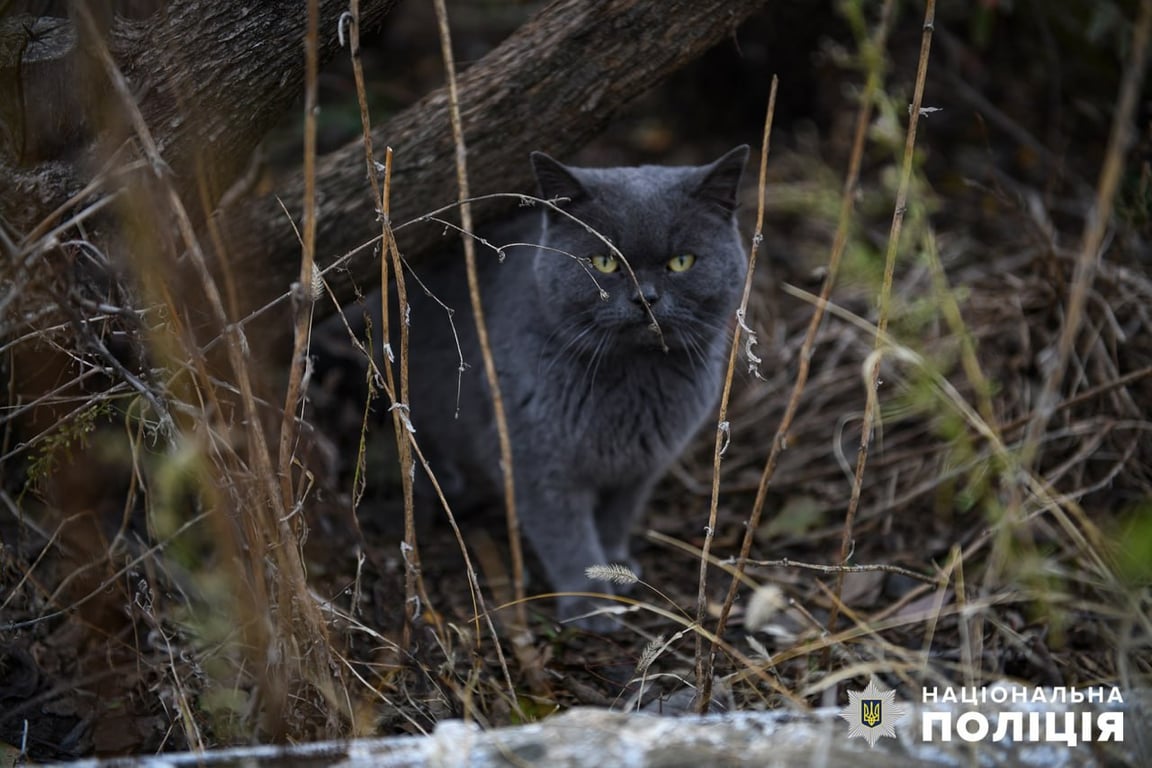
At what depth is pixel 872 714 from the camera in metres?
1.42

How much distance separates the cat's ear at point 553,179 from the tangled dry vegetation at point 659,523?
507 millimetres

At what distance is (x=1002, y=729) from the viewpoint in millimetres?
1351

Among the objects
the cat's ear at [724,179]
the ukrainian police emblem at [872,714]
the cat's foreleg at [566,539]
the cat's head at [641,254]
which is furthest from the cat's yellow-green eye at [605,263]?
the ukrainian police emblem at [872,714]

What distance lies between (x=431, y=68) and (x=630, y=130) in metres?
0.90

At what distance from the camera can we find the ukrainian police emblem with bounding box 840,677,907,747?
139 cm

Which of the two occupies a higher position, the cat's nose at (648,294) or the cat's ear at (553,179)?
the cat's ear at (553,179)

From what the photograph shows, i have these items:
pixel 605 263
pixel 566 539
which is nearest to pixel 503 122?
pixel 605 263

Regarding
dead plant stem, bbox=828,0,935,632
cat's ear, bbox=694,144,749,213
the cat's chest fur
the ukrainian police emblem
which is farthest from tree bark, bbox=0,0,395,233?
the ukrainian police emblem

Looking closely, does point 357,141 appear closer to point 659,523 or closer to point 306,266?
point 306,266

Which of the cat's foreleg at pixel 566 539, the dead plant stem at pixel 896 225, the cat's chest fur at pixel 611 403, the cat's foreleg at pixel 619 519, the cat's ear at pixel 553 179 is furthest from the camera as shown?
the cat's foreleg at pixel 619 519

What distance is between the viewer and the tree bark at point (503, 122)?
2135mm

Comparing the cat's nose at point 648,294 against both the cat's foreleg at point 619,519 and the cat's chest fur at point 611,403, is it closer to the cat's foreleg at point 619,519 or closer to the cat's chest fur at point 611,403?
the cat's chest fur at point 611,403

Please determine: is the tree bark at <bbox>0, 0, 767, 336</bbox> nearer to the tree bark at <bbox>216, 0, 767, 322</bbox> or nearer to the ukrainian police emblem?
the tree bark at <bbox>216, 0, 767, 322</bbox>

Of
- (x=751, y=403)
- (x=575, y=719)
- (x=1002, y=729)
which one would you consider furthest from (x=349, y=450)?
(x=1002, y=729)
